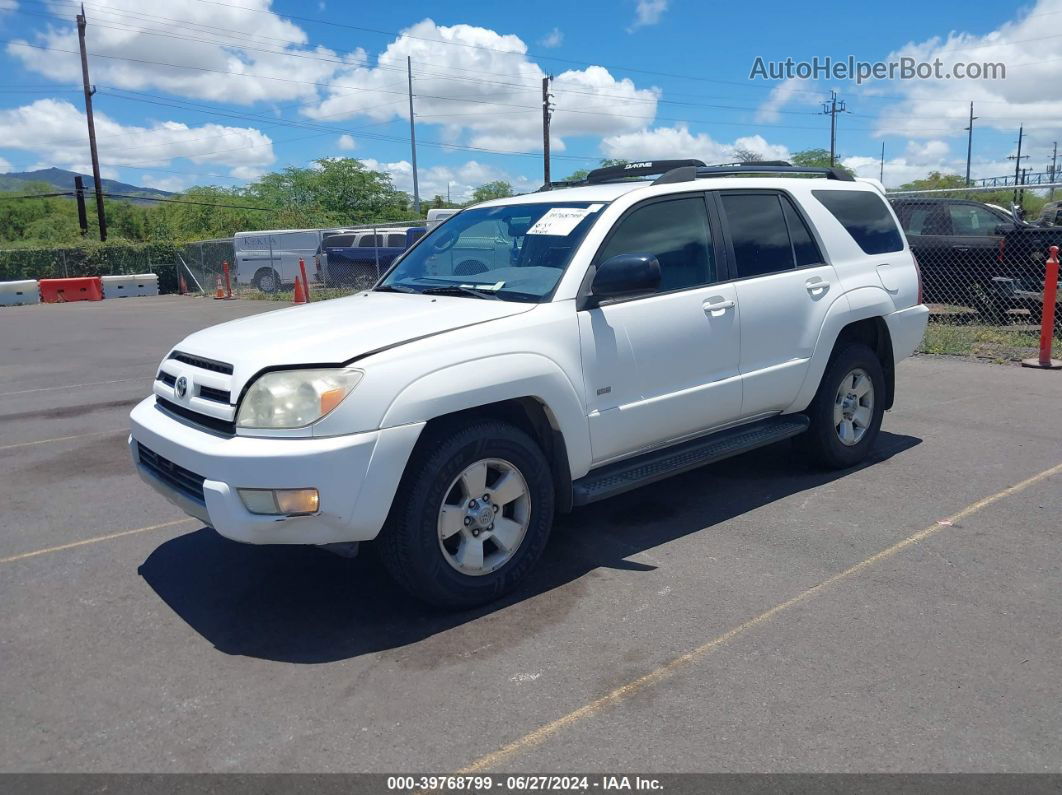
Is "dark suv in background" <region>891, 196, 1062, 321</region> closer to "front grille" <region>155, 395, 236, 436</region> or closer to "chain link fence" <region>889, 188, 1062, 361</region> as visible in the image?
"chain link fence" <region>889, 188, 1062, 361</region>

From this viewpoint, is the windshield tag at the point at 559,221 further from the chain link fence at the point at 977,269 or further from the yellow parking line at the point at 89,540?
the chain link fence at the point at 977,269

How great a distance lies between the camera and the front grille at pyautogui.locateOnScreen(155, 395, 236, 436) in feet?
12.0

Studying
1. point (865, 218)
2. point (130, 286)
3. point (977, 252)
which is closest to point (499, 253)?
point (865, 218)

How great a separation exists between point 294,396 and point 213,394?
491 millimetres

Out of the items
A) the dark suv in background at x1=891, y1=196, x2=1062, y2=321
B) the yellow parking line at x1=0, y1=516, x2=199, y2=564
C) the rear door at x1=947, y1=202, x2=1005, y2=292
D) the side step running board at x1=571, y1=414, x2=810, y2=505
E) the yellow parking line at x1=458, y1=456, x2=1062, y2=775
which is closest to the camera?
the yellow parking line at x1=458, y1=456, x2=1062, y2=775

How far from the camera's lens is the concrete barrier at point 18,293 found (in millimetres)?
28500

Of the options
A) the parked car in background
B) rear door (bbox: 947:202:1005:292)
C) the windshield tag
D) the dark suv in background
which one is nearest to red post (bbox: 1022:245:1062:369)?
the dark suv in background

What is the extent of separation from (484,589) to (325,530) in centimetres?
80

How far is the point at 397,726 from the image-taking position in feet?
9.96

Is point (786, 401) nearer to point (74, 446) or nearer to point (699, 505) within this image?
point (699, 505)

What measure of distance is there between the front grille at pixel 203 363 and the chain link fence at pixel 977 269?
30.5 ft

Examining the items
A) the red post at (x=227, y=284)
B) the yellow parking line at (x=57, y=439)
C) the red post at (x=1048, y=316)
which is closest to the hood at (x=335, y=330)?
the yellow parking line at (x=57, y=439)

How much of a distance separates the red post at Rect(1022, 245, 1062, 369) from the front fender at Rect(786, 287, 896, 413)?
4455 millimetres

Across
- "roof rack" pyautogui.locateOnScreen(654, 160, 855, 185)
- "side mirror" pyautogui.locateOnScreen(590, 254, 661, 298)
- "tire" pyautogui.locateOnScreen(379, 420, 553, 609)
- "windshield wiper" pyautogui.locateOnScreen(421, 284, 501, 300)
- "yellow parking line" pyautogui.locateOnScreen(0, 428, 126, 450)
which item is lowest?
"yellow parking line" pyautogui.locateOnScreen(0, 428, 126, 450)
